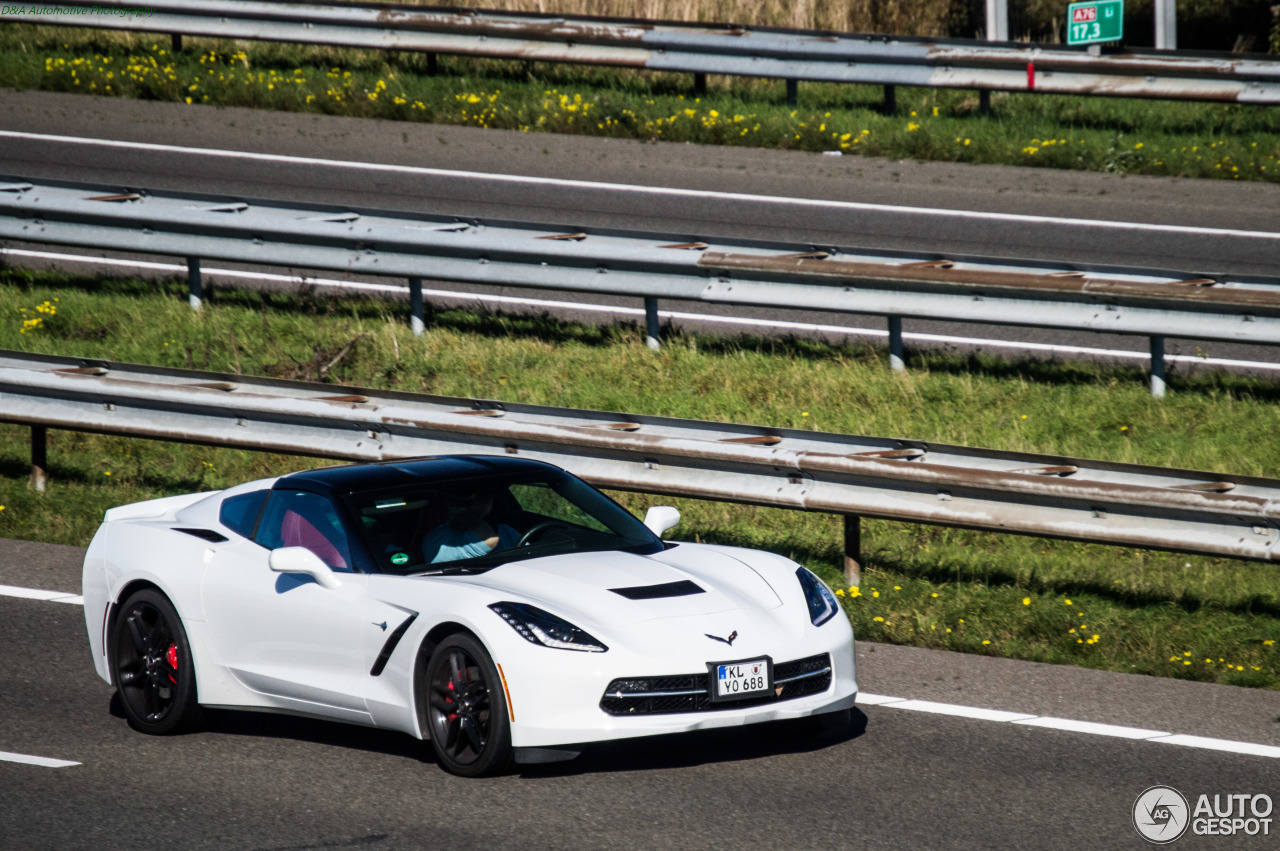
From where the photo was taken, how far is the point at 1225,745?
7.03m

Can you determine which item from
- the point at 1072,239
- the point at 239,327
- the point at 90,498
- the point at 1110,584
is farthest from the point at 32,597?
the point at 1072,239

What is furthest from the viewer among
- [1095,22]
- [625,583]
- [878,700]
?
[1095,22]

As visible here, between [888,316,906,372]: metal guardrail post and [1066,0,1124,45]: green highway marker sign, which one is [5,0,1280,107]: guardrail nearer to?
[1066,0,1124,45]: green highway marker sign

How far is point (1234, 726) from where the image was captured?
7312 mm

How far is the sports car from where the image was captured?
21.1 ft

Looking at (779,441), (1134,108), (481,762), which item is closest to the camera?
(481,762)

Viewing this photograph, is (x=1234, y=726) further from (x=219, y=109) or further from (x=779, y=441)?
(x=219, y=109)

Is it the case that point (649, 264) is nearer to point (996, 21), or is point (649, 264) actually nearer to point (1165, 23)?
point (996, 21)

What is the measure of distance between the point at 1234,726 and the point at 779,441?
3089 millimetres

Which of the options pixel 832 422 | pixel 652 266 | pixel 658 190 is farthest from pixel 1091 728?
pixel 658 190

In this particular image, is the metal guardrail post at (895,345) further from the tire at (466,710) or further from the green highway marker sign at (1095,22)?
the tire at (466,710)

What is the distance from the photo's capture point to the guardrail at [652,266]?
1209 cm

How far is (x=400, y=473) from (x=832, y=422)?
5.32m

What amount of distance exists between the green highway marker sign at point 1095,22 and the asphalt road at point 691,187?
1713 mm
